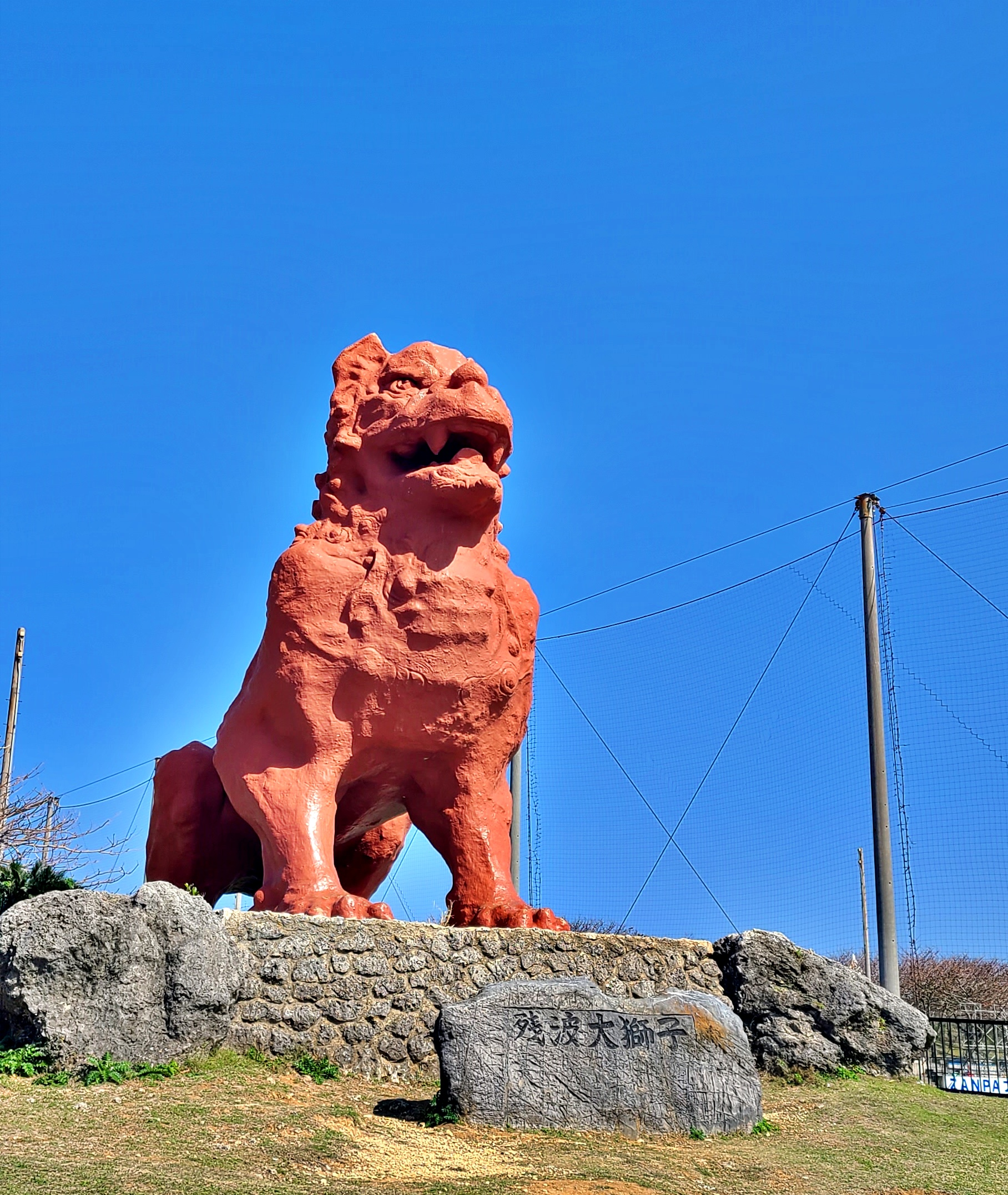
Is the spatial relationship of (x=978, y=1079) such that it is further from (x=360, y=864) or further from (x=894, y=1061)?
(x=360, y=864)

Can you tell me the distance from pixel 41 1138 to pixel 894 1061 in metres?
5.42

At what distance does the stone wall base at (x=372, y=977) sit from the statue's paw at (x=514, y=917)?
294 millimetres

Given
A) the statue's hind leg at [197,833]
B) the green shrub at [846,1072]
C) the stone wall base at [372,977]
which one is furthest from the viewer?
the statue's hind leg at [197,833]

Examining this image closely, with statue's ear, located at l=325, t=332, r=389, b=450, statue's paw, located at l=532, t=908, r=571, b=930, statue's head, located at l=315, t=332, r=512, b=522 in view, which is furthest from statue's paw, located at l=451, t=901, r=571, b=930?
statue's ear, located at l=325, t=332, r=389, b=450

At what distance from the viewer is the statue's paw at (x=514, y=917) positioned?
A: 26.2 ft

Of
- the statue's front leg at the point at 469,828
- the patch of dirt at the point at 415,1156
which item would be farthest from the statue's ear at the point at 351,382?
the patch of dirt at the point at 415,1156

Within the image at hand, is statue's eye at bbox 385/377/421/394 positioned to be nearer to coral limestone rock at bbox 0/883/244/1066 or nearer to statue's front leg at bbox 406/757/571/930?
statue's front leg at bbox 406/757/571/930

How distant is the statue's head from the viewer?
8.55 m

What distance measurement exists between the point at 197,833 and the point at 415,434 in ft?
11.3

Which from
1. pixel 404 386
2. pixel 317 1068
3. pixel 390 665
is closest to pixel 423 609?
pixel 390 665

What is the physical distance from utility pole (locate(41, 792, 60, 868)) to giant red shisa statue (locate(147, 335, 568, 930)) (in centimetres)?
376

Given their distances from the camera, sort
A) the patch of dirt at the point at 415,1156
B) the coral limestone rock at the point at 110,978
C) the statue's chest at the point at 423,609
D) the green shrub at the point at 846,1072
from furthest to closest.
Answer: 1. the statue's chest at the point at 423,609
2. the green shrub at the point at 846,1072
3. the coral limestone rock at the point at 110,978
4. the patch of dirt at the point at 415,1156

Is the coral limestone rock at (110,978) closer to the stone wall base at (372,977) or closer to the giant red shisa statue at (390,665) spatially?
the stone wall base at (372,977)

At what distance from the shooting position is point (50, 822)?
14016 mm
